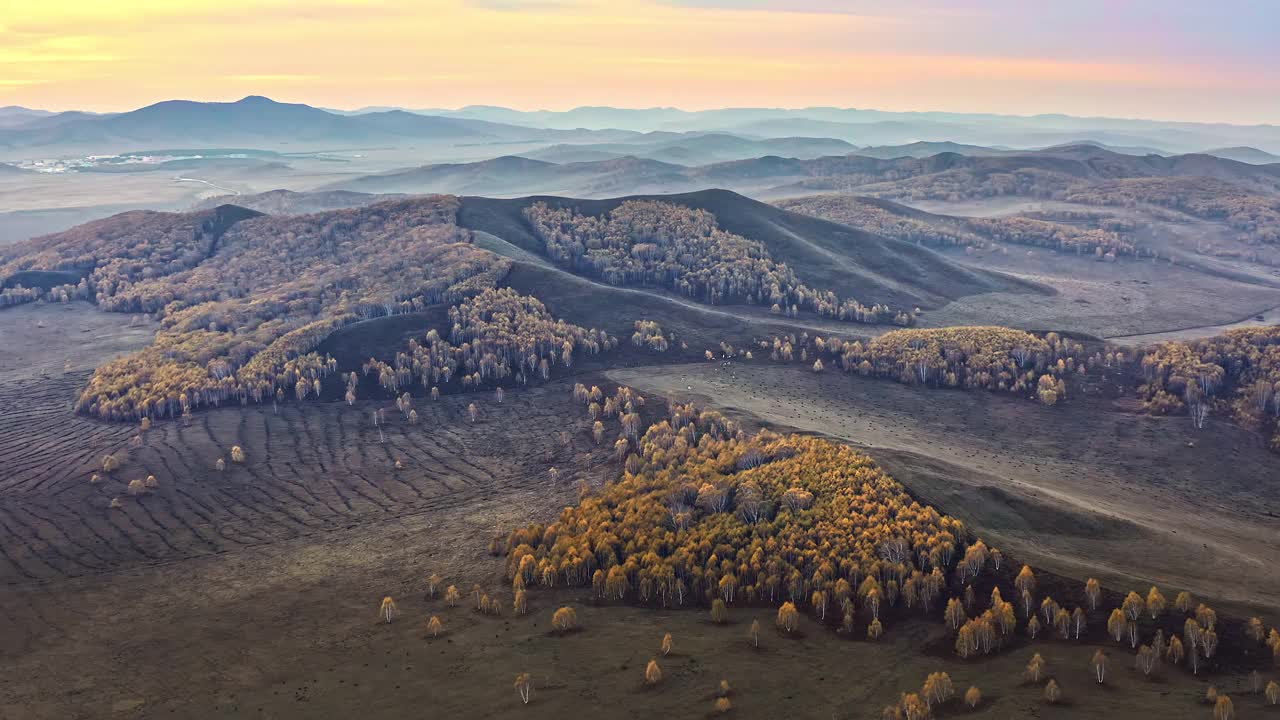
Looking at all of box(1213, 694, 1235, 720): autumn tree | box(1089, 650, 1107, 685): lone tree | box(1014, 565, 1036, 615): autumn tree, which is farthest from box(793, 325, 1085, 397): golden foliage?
box(1213, 694, 1235, 720): autumn tree

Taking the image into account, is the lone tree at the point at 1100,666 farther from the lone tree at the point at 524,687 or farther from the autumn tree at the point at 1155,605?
the lone tree at the point at 524,687

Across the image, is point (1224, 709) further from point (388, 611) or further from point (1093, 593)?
point (388, 611)

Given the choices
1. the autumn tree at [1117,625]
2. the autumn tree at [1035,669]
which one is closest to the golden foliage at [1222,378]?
the autumn tree at [1117,625]

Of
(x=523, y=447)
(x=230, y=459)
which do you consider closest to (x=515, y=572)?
(x=523, y=447)

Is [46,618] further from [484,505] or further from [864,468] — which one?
[864,468]

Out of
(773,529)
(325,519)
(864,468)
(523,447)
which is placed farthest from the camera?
(523,447)

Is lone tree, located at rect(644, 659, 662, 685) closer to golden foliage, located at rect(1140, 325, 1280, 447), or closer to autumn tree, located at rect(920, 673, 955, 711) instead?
autumn tree, located at rect(920, 673, 955, 711)

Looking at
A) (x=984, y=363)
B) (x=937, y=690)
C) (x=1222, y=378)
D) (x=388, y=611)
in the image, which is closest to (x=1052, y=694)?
(x=937, y=690)

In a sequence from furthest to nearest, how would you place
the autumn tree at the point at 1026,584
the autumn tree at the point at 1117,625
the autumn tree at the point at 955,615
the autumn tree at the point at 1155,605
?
1. the autumn tree at the point at 1026,584
2. the autumn tree at the point at 955,615
3. the autumn tree at the point at 1155,605
4. the autumn tree at the point at 1117,625
